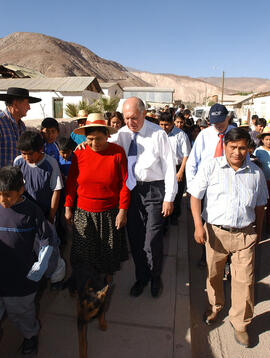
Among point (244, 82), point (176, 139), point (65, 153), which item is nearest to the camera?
point (65, 153)

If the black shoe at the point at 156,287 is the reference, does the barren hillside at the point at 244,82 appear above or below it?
above

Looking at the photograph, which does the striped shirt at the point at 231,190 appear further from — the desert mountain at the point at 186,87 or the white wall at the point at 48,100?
the desert mountain at the point at 186,87

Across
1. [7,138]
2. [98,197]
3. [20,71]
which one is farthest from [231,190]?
[20,71]

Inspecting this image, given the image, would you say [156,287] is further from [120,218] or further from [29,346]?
[29,346]

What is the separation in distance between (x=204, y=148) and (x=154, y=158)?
96 cm

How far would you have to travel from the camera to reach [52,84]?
2031cm

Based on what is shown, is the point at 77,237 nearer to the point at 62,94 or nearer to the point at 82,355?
the point at 82,355

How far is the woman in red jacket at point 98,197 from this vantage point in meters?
2.41

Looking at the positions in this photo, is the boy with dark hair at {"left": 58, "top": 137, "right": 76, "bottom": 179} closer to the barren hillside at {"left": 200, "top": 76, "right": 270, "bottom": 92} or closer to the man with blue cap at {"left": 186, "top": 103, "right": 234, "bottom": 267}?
the man with blue cap at {"left": 186, "top": 103, "right": 234, "bottom": 267}

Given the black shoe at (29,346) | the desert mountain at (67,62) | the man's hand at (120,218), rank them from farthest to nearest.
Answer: the desert mountain at (67,62) < the man's hand at (120,218) < the black shoe at (29,346)

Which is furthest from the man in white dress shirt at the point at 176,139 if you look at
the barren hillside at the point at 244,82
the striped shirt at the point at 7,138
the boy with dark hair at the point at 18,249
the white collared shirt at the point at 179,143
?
the barren hillside at the point at 244,82

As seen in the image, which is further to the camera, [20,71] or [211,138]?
[20,71]

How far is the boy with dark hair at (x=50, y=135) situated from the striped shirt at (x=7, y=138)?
25.6 inches

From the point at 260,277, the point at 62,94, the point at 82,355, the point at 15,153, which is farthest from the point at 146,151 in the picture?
the point at 62,94
